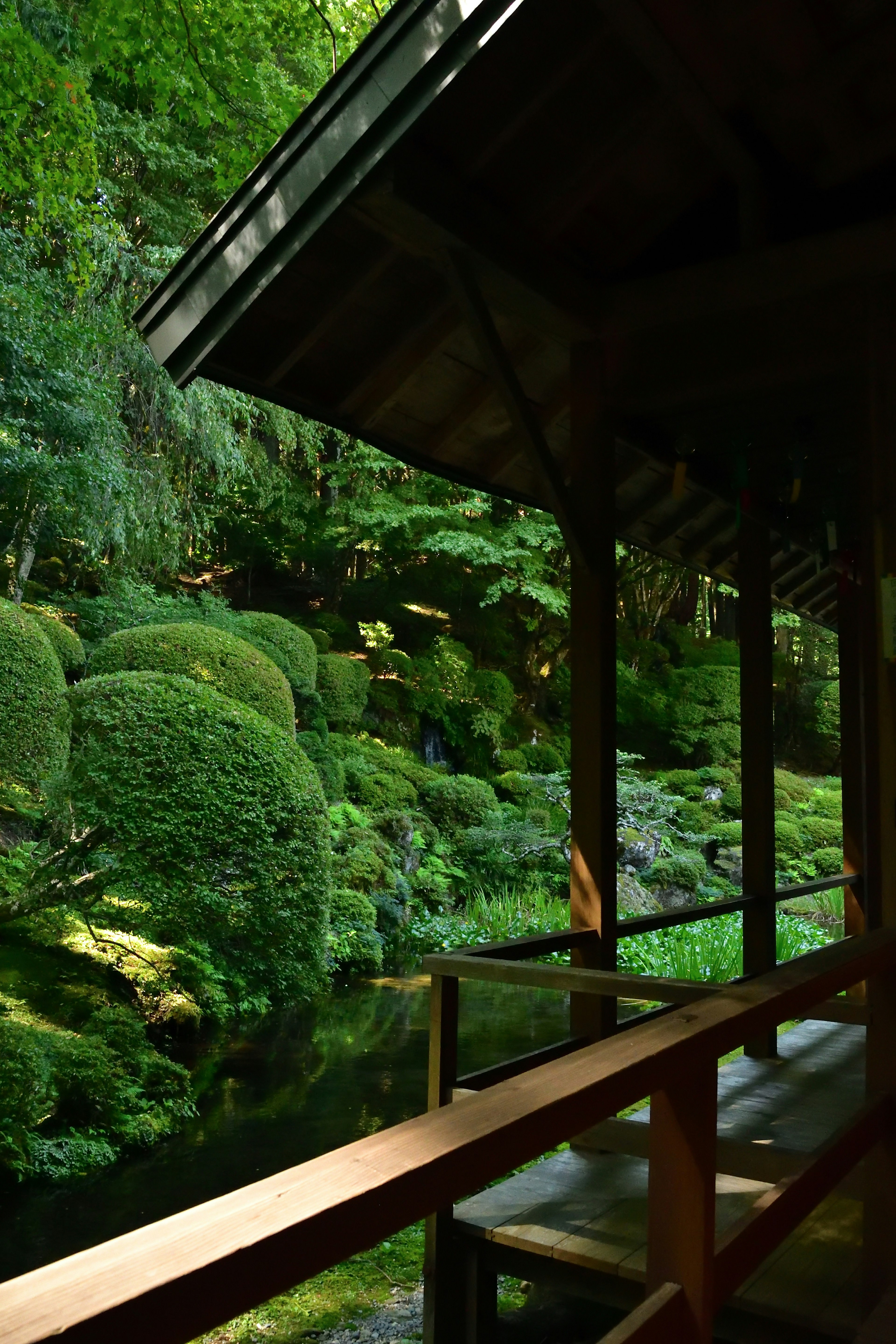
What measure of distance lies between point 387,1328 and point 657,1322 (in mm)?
2399

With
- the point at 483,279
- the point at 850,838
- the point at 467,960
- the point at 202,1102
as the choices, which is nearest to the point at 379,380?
the point at 483,279

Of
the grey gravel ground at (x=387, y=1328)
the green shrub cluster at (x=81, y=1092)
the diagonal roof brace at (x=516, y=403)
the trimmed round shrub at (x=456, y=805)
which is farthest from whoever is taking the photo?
the trimmed round shrub at (x=456, y=805)

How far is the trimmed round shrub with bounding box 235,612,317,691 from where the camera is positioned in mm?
11812

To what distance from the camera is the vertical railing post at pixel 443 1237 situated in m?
2.94

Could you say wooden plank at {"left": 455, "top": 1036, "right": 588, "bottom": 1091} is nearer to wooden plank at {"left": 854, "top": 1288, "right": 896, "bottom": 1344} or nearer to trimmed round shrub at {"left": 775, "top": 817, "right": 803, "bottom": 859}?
wooden plank at {"left": 854, "top": 1288, "right": 896, "bottom": 1344}

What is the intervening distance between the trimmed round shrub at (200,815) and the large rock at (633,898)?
5054 mm

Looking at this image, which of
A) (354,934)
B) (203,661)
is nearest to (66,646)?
→ (203,661)

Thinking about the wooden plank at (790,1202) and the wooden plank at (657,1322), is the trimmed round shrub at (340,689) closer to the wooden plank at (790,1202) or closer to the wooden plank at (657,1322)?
the wooden plank at (790,1202)

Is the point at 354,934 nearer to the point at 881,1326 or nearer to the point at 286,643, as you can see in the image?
the point at 286,643

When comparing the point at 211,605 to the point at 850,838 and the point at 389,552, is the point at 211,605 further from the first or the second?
the point at 850,838

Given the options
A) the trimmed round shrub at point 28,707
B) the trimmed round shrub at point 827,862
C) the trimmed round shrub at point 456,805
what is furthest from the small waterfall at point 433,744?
the trimmed round shrub at point 28,707

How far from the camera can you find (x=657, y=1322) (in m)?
1.57

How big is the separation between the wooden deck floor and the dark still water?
2102mm

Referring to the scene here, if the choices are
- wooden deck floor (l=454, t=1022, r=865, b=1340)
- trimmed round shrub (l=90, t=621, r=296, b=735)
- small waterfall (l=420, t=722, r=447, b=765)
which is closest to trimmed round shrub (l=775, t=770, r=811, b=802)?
small waterfall (l=420, t=722, r=447, b=765)
